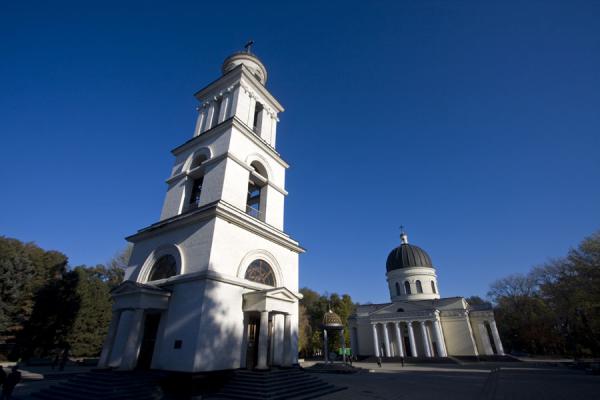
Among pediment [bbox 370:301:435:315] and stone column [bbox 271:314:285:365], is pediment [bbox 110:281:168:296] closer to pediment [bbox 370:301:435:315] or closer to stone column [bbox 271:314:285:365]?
stone column [bbox 271:314:285:365]

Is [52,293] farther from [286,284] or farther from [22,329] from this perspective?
[286,284]

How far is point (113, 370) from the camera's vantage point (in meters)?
9.48

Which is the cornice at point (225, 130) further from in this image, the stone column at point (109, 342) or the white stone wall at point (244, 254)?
the stone column at point (109, 342)

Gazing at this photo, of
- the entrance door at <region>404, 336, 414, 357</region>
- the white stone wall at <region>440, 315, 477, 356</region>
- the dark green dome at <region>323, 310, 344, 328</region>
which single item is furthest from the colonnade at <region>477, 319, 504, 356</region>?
the dark green dome at <region>323, 310, 344, 328</region>

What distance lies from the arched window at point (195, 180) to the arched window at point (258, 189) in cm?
261

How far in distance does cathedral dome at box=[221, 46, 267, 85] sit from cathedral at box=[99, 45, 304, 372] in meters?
2.90

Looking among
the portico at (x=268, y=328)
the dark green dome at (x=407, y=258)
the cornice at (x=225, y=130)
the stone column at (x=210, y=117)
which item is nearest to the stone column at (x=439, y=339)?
the dark green dome at (x=407, y=258)

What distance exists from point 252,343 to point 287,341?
4.92 ft

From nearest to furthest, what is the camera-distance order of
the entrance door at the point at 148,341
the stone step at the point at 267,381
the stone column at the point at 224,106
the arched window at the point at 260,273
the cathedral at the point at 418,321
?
the stone step at the point at 267,381 → the entrance door at the point at 148,341 → the arched window at the point at 260,273 → the stone column at the point at 224,106 → the cathedral at the point at 418,321

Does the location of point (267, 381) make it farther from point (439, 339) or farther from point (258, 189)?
point (439, 339)

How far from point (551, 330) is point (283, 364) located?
4595 centimetres

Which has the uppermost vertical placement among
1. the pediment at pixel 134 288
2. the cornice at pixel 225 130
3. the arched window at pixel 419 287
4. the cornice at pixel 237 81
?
the cornice at pixel 237 81

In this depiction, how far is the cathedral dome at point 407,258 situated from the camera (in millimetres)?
39263

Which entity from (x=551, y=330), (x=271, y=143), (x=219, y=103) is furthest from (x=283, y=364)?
(x=551, y=330)
